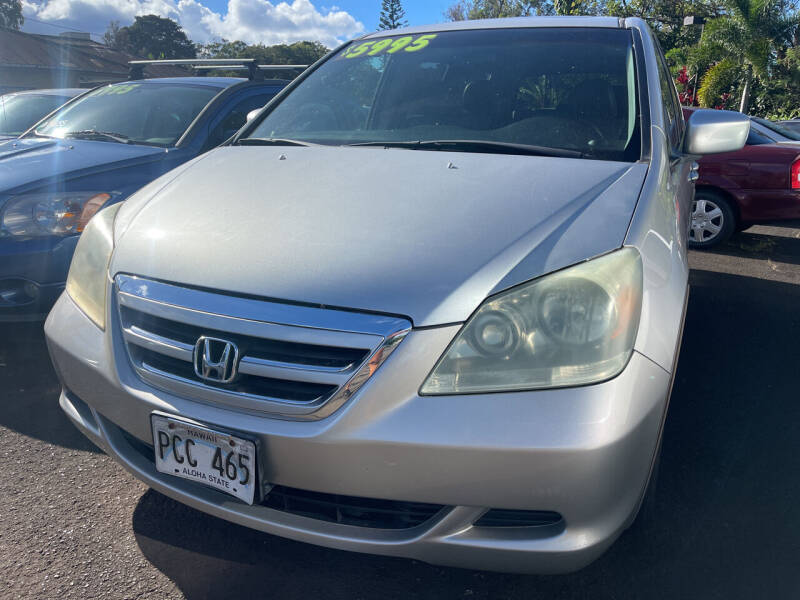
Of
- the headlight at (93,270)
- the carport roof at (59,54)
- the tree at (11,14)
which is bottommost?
the headlight at (93,270)

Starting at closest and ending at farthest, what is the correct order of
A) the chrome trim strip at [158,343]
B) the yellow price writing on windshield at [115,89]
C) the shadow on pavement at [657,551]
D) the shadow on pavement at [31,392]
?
the chrome trim strip at [158,343] < the shadow on pavement at [657,551] < the shadow on pavement at [31,392] < the yellow price writing on windshield at [115,89]

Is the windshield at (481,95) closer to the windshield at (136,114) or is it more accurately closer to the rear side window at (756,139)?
the windshield at (136,114)

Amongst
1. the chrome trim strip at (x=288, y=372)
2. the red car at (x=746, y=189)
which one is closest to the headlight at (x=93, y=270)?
the chrome trim strip at (x=288, y=372)

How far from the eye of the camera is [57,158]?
3.69 meters

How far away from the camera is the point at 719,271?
547 centimetres

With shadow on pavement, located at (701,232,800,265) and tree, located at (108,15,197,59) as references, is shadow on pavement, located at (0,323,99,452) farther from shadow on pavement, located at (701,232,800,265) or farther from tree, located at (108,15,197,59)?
tree, located at (108,15,197,59)

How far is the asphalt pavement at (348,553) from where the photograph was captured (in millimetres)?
1857

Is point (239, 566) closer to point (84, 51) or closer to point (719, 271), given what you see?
point (719, 271)

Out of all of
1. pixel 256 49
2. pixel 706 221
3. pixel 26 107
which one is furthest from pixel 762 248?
pixel 256 49

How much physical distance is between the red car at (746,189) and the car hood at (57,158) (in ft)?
15.5

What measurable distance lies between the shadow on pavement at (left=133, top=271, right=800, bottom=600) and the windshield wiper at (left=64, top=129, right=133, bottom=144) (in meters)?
2.73

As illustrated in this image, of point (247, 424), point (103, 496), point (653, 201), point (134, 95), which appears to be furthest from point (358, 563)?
point (134, 95)

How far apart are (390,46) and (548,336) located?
6.89 feet

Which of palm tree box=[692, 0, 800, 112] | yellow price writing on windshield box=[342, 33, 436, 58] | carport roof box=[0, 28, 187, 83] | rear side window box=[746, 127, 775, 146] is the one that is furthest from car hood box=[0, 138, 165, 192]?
carport roof box=[0, 28, 187, 83]
